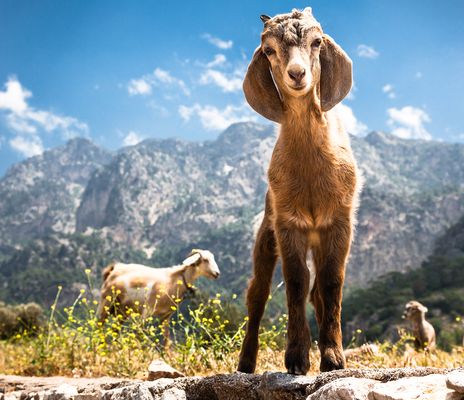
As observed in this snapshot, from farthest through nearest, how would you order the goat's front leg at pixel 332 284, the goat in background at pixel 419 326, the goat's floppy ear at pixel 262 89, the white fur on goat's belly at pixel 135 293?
the goat in background at pixel 419 326 < the white fur on goat's belly at pixel 135 293 < the goat's floppy ear at pixel 262 89 < the goat's front leg at pixel 332 284

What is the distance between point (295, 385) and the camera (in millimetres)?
3268

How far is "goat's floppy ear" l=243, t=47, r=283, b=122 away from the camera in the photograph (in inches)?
167

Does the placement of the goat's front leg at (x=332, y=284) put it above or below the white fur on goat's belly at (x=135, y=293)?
below

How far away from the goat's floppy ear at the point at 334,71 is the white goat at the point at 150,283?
254 inches

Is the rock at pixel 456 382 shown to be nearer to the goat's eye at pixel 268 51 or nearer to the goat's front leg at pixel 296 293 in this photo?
the goat's front leg at pixel 296 293

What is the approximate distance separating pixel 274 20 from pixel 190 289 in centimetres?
805

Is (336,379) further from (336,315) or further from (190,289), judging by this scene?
(190,289)

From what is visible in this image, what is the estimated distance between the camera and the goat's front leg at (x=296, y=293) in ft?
11.7

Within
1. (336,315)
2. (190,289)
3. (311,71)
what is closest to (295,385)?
(336,315)

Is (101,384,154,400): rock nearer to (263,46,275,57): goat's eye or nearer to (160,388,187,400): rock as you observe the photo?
(160,388,187,400): rock

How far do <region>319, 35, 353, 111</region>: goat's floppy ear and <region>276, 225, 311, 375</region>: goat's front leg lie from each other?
44.1 inches

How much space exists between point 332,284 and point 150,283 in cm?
751

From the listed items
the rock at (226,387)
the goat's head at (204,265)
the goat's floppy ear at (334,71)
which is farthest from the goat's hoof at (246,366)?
the goat's head at (204,265)

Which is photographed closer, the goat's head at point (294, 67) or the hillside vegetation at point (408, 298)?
the goat's head at point (294, 67)
